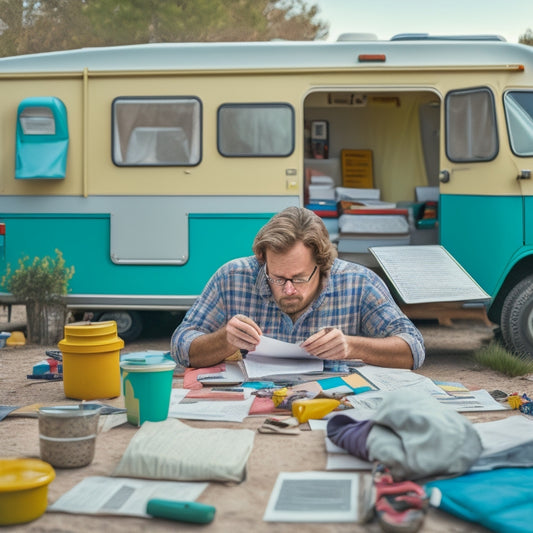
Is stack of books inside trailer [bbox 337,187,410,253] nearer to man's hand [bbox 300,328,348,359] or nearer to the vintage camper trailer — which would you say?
the vintage camper trailer

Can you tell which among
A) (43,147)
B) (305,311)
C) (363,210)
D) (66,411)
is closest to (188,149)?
(43,147)

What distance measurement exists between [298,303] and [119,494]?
4.82 feet

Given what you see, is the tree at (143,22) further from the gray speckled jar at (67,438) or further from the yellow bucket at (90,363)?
the gray speckled jar at (67,438)

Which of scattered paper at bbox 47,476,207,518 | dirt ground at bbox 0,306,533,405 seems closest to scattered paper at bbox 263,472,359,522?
scattered paper at bbox 47,476,207,518

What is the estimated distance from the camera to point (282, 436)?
2.55 m

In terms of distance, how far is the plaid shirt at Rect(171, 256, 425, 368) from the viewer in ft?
11.5

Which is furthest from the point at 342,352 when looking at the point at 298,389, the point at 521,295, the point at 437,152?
the point at 437,152

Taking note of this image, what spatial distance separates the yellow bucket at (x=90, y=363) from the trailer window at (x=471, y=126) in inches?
164

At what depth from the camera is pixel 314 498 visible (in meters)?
2.04

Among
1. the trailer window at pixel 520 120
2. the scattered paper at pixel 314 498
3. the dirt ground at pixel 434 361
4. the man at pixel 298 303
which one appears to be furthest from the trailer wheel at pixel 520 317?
the scattered paper at pixel 314 498

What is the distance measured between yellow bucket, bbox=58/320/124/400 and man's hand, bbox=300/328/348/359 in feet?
2.22

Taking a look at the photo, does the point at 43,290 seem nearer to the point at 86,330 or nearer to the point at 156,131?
the point at 156,131

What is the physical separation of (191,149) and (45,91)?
1246 millimetres

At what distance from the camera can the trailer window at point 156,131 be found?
7027 millimetres
